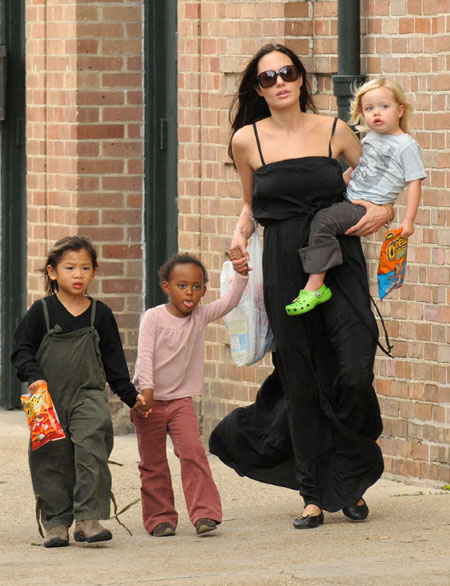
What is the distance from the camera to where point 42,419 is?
7441 mm

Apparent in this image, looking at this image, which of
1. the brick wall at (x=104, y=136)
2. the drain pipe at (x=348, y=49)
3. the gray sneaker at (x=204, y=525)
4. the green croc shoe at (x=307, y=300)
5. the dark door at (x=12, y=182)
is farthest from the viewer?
the dark door at (x=12, y=182)

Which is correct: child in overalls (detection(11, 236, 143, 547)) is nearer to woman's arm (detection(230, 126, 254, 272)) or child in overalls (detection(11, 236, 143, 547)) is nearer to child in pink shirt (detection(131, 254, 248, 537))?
child in pink shirt (detection(131, 254, 248, 537))

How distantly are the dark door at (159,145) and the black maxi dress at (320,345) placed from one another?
11.7ft

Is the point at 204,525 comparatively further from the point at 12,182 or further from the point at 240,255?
the point at 12,182

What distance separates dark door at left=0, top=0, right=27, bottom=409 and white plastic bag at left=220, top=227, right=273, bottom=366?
16.3 ft


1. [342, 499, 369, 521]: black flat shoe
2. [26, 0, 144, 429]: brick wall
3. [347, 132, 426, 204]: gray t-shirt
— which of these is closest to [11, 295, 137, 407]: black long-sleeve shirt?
[342, 499, 369, 521]: black flat shoe

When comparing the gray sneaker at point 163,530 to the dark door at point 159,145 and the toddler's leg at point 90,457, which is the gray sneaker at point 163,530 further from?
the dark door at point 159,145

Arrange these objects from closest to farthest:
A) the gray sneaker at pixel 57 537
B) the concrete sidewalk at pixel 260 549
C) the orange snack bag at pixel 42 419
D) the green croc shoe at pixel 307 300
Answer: the concrete sidewalk at pixel 260 549 < the orange snack bag at pixel 42 419 < the green croc shoe at pixel 307 300 < the gray sneaker at pixel 57 537

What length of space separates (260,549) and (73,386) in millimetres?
1090

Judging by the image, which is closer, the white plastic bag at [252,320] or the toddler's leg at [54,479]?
the toddler's leg at [54,479]

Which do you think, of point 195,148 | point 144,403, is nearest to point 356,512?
point 144,403

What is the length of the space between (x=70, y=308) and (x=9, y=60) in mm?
5294

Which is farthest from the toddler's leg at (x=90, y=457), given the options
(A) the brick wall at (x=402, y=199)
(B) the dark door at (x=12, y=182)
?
(B) the dark door at (x=12, y=182)

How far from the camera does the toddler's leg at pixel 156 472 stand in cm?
794
